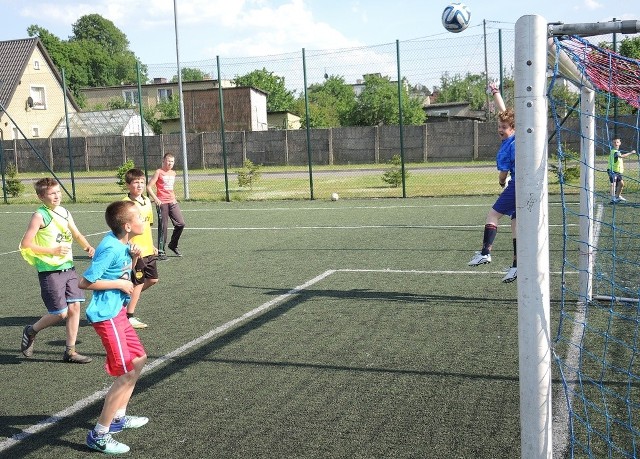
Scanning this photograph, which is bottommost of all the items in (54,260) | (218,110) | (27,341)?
(27,341)

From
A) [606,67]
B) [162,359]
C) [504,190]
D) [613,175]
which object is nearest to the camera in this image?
[606,67]

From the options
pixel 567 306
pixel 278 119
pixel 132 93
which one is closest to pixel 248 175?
pixel 567 306

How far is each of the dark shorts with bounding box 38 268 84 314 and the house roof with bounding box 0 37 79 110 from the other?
148 ft

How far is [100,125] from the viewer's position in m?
49.5

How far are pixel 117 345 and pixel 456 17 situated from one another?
40.7ft

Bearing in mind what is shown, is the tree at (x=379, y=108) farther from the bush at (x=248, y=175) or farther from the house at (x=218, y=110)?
the bush at (x=248, y=175)

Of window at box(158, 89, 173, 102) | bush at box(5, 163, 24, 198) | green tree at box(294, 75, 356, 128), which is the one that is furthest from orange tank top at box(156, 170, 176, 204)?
window at box(158, 89, 173, 102)

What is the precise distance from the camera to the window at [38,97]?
160 ft

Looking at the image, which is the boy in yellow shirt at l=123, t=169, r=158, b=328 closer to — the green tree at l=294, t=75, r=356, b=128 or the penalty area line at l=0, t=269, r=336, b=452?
the penalty area line at l=0, t=269, r=336, b=452

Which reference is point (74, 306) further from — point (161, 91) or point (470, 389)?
point (161, 91)

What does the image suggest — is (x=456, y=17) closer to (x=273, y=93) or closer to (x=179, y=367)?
(x=179, y=367)

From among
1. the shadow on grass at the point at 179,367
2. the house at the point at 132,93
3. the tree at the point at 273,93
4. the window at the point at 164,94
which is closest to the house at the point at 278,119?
the tree at the point at 273,93

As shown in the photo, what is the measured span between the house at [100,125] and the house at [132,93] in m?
15.3

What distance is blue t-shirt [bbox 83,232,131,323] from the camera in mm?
4418
